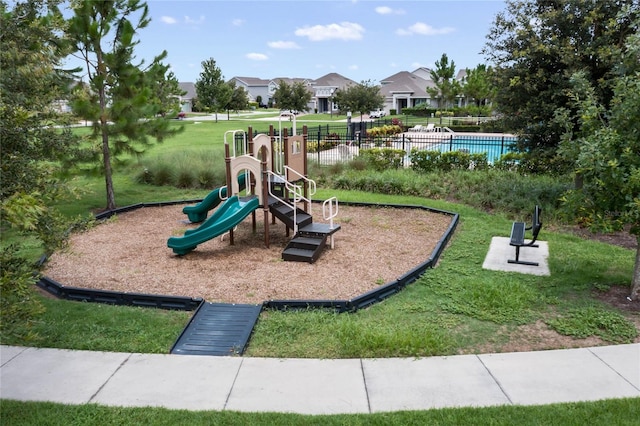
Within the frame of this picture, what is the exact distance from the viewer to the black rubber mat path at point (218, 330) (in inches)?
222

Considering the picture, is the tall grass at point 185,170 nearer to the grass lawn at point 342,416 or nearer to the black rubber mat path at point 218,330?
the black rubber mat path at point 218,330

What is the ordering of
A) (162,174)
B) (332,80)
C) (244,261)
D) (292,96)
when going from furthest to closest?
(332,80) → (292,96) → (162,174) → (244,261)

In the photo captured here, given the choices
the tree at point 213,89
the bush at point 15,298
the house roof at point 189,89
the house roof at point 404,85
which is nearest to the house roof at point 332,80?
the house roof at point 404,85

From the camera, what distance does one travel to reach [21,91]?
798cm

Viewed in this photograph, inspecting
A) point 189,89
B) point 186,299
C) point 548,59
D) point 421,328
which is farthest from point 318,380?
point 189,89

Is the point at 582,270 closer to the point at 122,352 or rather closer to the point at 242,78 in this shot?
the point at 122,352

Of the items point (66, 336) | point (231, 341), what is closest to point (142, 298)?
point (66, 336)

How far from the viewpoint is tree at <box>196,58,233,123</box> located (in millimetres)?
60938

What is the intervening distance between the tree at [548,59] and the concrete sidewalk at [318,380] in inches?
313

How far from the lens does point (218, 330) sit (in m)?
6.11

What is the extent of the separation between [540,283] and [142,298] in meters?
5.86

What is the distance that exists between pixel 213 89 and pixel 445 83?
2903 cm

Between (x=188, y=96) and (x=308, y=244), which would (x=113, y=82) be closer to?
(x=308, y=244)

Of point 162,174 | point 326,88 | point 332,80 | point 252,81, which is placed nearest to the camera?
point 162,174
